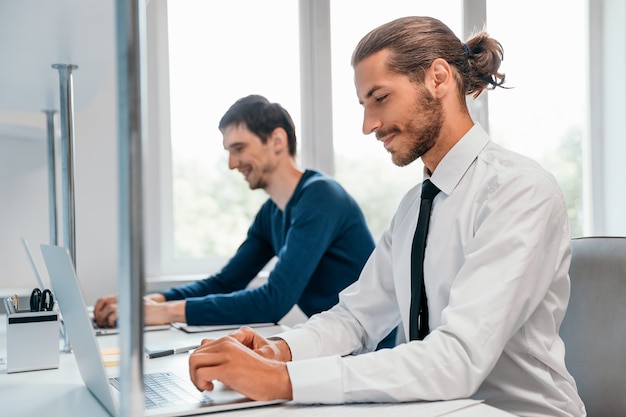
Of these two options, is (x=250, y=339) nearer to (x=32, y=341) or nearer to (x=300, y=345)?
(x=300, y=345)

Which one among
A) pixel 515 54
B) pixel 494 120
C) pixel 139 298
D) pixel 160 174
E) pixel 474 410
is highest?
pixel 515 54

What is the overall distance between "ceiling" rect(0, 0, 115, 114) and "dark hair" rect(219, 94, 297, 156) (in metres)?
0.57

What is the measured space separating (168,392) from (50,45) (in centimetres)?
67

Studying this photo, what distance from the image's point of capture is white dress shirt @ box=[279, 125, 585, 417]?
34.9 inches

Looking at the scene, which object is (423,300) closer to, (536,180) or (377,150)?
(536,180)

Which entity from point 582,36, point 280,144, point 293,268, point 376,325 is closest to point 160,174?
point 280,144

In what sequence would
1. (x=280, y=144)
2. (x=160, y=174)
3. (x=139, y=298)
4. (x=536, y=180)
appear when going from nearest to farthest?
(x=139, y=298), (x=536, y=180), (x=280, y=144), (x=160, y=174)

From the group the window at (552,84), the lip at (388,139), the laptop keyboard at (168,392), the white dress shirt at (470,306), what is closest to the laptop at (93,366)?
the laptop keyboard at (168,392)

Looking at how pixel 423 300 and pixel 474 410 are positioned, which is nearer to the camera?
pixel 474 410

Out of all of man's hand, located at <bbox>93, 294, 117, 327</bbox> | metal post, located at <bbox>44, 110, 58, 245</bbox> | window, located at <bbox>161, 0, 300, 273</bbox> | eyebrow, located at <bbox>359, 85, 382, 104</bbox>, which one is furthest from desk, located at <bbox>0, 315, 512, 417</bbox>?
window, located at <bbox>161, 0, 300, 273</bbox>

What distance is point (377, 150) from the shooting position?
9.75 feet

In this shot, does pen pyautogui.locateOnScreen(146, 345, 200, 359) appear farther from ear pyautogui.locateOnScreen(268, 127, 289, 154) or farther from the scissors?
ear pyautogui.locateOnScreen(268, 127, 289, 154)

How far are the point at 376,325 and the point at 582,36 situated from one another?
2.69 m

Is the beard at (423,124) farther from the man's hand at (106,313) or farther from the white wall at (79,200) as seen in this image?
the white wall at (79,200)
